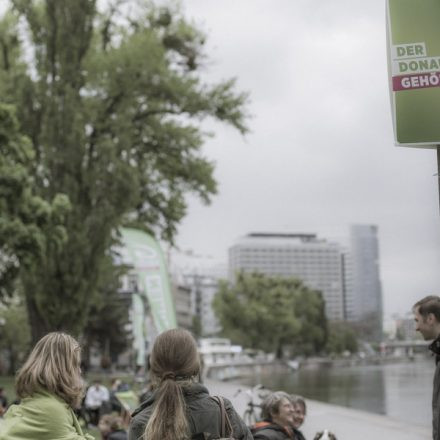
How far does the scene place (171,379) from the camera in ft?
11.1

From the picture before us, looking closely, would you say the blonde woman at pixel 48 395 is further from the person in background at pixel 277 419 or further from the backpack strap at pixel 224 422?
the person in background at pixel 277 419

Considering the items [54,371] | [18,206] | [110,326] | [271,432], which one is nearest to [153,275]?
[18,206]

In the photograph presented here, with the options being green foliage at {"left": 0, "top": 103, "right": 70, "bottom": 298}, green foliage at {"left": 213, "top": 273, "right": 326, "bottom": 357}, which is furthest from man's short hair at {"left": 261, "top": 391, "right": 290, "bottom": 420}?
green foliage at {"left": 213, "top": 273, "right": 326, "bottom": 357}

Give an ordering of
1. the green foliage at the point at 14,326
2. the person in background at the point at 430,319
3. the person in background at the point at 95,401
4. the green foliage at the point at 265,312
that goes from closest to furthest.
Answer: the person in background at the point at 430,319, the person in background at the point at 95,401, the green foliage at the point at 14,326, the green foliage at the point at 265,312

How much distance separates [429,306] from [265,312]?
86.9 m

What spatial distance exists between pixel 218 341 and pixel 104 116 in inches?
2513

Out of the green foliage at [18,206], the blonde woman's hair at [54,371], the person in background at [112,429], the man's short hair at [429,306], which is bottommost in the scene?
the person in background at [112,429]

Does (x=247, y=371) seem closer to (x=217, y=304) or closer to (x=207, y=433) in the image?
(x=217, y=304)

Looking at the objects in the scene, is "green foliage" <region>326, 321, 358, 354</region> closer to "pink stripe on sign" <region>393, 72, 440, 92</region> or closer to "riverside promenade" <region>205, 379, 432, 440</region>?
"riverside promenade" <region>205, 379, 432, 440</region>

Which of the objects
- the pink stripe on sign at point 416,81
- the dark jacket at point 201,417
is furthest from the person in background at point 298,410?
the pink stripe on sign at point 416,81

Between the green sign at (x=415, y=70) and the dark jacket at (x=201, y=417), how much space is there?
5.46ft

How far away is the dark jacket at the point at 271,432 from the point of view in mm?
5414

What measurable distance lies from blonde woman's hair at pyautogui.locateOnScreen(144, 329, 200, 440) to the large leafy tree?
1908 cm

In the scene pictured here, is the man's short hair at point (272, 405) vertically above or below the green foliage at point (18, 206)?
below
